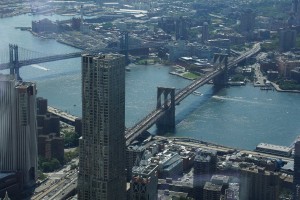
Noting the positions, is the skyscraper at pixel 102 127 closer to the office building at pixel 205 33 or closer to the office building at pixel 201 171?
the office building at pixel 201 171

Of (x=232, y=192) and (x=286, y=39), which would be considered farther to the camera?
(x=286, y=39)

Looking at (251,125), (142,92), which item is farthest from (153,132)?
(142,92)

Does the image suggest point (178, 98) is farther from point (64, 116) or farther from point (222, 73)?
point (222, 73)

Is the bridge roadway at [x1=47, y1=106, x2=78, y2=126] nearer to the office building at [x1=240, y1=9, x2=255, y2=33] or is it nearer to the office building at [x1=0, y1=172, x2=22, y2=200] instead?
the office building at [x1=0, y1=172, x2=22, y2=200]

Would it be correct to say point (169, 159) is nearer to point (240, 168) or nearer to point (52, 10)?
point (240, 168)

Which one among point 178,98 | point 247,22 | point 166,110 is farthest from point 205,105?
point 247,22

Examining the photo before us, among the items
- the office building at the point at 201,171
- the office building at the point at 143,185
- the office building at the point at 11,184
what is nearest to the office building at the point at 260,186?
the office building at the point at 201,171
